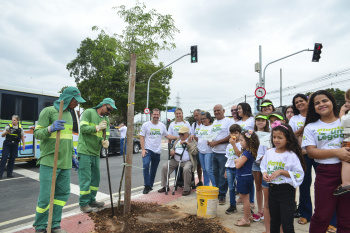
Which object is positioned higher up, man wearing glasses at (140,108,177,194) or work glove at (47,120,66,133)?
work glove at (47,120,66,133)

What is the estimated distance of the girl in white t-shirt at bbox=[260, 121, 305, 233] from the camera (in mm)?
2965

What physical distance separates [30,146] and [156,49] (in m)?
11.6

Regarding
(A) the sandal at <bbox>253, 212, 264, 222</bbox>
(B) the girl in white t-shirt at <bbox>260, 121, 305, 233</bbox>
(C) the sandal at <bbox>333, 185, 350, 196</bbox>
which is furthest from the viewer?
(A) the sandal at <bbox>253, 212, 264, 222</bbox>

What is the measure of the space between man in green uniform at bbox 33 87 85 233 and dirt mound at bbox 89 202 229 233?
703 mm

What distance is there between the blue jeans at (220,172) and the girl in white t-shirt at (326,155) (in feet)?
8.22

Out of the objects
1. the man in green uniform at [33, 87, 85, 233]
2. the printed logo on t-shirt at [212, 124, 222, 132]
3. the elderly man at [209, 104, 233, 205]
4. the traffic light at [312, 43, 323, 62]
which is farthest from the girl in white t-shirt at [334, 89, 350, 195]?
the traffic light at [312, 43, 323, 62]

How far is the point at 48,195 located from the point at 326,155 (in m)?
3.44

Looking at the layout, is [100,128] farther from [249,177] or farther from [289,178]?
[289,178]

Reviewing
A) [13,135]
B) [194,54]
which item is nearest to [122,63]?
[194,54]

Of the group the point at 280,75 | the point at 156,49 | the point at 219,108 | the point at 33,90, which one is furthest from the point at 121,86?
the point at 219,108

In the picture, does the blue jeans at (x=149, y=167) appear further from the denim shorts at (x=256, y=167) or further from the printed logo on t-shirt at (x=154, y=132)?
the denim shorts at (x=256, y=167)

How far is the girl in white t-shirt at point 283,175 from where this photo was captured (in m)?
2.96

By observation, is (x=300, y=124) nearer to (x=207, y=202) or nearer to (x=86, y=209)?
(x=207, y=202)

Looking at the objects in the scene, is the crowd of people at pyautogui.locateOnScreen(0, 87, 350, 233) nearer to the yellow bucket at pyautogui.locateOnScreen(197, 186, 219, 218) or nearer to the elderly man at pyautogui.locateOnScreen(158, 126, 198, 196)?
the elderly man at pyautogui.locateOnScreen(158, 126, 198, 196)
